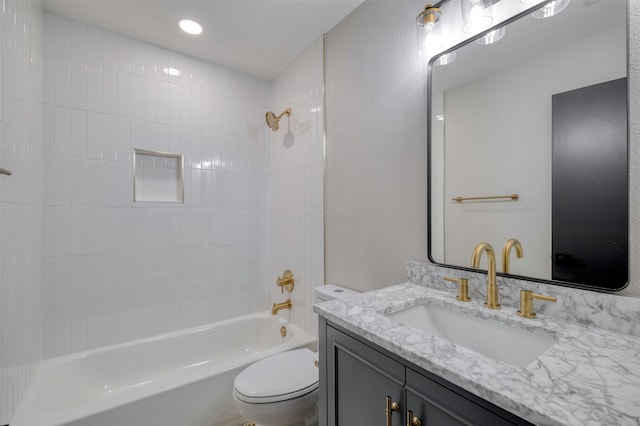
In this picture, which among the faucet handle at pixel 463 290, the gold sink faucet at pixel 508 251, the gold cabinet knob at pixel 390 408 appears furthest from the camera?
the faucet handle at pixel 463 290

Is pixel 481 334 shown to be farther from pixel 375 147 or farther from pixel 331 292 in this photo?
pixel 375 147

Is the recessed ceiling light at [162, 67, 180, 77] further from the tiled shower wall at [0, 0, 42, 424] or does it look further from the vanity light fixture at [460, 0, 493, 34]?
the vanity light fixture at [460, 0, 493, 34]

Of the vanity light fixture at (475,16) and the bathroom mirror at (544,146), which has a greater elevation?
the vanity light fixture at (475,16)

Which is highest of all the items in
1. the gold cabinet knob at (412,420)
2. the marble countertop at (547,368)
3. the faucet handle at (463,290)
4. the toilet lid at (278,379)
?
the faucet handle at (463,290)

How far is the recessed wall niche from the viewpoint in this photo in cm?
201

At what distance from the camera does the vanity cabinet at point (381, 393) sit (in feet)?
1.87

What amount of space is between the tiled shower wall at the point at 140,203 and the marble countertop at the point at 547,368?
163cm

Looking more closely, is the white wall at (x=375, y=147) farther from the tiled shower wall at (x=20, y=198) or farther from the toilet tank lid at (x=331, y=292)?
the tiled shower wall at (x=20, y=198)

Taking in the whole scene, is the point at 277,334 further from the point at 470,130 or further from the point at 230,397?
the point at 470,130

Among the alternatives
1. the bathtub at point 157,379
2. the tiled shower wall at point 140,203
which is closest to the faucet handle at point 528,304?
the bathtub at point 157,379

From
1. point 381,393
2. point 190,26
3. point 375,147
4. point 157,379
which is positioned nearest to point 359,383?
point 381,393

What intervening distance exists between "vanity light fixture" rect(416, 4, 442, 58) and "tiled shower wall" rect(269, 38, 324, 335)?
30.9 inches

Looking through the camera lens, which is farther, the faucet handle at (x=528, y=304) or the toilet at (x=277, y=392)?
the toilet at (x=277, y=392)

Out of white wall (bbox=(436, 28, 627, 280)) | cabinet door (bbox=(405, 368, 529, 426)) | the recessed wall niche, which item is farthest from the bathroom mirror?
the recessed wall niche
